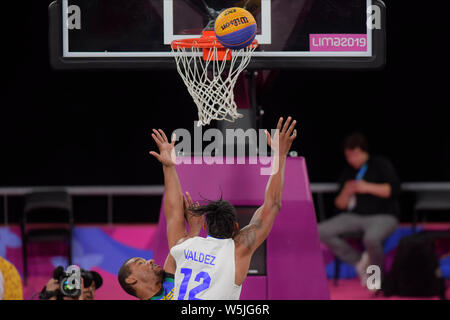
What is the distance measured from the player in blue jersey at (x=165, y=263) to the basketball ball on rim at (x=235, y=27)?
0.71 meters

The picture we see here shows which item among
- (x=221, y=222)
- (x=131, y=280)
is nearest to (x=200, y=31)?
(x=221, y=222)

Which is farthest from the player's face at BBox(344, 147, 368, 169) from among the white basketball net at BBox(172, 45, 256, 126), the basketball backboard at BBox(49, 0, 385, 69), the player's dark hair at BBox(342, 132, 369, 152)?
the white basketball net at BBox(172, 45, 256, 126)

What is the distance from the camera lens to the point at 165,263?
3.81 meters

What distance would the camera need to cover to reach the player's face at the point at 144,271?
3.62 metres

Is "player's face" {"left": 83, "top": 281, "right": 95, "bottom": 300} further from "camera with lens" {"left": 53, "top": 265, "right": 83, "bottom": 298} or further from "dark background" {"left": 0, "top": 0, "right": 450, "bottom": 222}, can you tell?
"dark background" {"left": 0, "top": 0, "right": 450, "bottom": 222}

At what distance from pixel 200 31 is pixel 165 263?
148 cm

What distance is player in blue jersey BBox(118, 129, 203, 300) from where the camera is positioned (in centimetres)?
363

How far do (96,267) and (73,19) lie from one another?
11.4 feet

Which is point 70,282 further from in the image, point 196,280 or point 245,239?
point 245,239

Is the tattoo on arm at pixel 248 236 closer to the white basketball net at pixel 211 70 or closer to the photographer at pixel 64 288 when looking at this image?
the white basketball net at pixel 211 70

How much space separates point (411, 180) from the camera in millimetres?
8945

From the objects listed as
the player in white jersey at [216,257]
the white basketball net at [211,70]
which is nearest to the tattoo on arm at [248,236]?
the player in white jersey at [216,257]

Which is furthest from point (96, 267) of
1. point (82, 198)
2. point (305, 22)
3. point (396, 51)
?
point (396, 51)

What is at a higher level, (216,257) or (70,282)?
(216,257)
